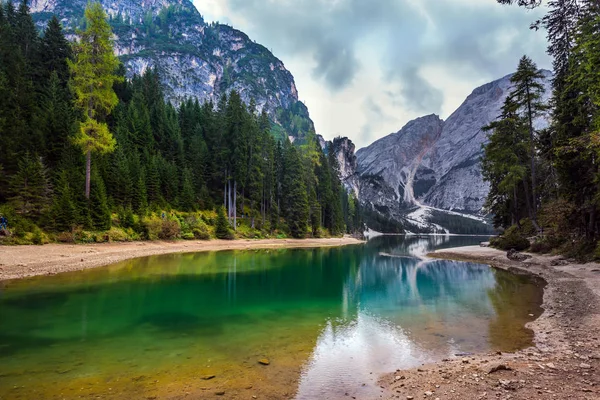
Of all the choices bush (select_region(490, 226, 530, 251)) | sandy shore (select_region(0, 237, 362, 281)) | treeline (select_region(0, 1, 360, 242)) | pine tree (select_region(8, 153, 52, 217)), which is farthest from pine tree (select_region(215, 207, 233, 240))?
bush (select_region(490, 226, 530, 251))

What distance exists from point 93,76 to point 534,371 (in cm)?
3869

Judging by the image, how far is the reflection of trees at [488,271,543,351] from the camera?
950 centimetres

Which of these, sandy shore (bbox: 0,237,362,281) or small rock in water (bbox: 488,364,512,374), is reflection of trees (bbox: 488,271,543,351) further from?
sandy shore (bbox: 0,237,362,281)

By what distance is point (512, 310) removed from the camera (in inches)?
527

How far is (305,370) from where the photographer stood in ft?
24.9

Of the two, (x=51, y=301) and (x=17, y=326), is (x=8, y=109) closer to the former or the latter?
(x=51, y=301)

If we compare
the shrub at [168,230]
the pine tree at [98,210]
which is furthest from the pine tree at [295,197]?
the pine tree at [98,210]

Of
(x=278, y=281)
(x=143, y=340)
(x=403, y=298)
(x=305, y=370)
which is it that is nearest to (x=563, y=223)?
(x=403, y=298)

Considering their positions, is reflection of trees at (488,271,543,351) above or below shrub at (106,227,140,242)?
below

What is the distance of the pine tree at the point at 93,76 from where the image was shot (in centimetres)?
3116

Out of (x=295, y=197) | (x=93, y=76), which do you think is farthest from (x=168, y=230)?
(x=295, y=197)

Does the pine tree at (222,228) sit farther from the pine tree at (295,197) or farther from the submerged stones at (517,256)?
the submerged stones at (517,256)

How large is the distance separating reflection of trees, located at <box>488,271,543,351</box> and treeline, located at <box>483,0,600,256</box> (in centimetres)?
666

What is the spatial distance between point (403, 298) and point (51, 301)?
53.6 feet
